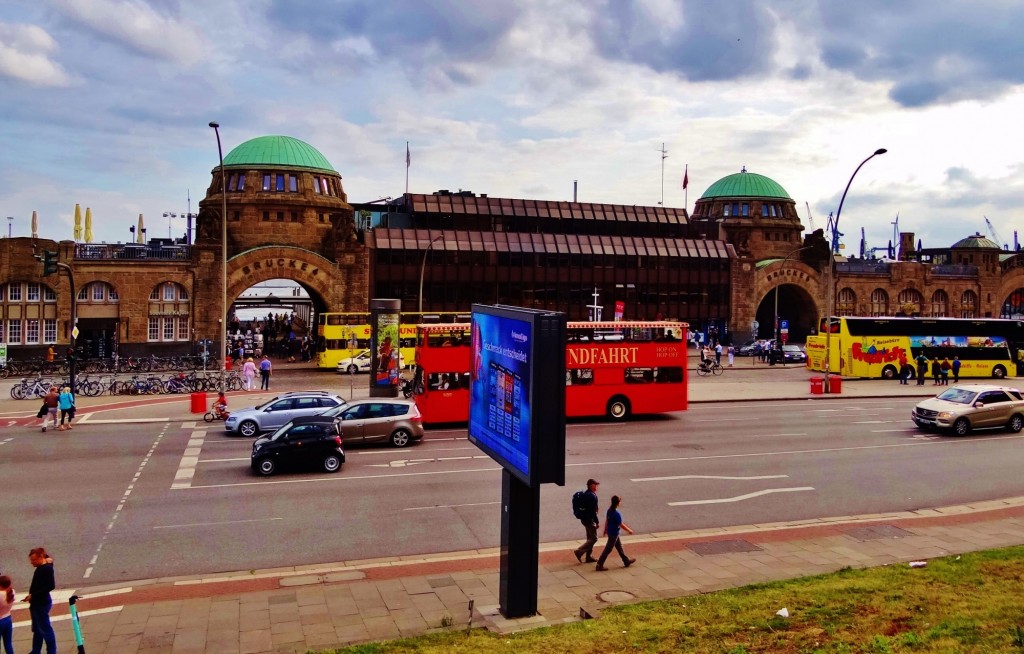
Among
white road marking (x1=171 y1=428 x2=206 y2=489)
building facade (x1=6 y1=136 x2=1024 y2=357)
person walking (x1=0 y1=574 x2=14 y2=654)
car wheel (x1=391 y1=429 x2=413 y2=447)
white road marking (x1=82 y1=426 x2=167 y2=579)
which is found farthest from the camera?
building facade (x1=6 y1=136 x2=1024 y2=357)

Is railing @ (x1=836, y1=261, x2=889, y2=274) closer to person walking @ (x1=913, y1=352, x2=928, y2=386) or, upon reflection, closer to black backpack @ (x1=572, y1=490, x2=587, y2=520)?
person walking @ (x1=913, y1=352, x2=928, y2=386)

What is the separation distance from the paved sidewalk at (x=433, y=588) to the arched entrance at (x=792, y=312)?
66057 mm

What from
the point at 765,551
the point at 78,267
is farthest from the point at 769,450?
the point at 78,267

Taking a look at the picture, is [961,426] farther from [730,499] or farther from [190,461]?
[190,461]

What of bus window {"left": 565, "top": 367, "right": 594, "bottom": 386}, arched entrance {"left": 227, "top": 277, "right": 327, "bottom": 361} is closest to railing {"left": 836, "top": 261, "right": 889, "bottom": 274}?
arched entrance {"left": 227, "top": 277, "right": 327, "bottom": 361}

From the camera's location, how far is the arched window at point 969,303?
289 ft

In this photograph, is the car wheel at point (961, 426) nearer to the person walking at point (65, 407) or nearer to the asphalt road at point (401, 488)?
the asphalt road at point (401, 488)

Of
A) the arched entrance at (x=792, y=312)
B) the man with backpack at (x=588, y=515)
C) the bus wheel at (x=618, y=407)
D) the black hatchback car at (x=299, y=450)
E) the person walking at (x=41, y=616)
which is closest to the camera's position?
the person walking at (x=41, y=616)

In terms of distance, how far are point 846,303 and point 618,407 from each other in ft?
190

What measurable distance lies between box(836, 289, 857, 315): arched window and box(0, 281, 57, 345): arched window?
65.6 m

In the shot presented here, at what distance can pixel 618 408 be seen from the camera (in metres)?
31.7

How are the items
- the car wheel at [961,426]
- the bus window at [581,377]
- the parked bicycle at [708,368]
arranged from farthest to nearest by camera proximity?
the parked bicycle at [708,368], the bus window at [581,377], the car wheel at [961,426]

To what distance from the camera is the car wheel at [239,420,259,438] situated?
2752 cm

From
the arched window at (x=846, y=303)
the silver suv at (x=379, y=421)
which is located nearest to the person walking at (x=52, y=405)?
the silver suv at (x=379, y=421)
